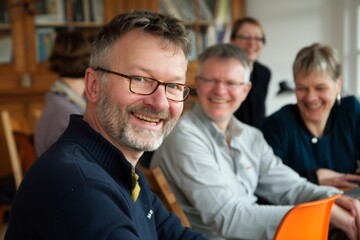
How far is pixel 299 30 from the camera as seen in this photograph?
15.2ft

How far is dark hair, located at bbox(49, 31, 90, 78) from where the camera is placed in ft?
8.80

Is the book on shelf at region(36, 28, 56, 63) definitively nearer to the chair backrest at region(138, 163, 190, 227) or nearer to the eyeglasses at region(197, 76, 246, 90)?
the eyeglasses at region(197, 76, 246, 90)

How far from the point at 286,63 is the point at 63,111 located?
2947 millimetres

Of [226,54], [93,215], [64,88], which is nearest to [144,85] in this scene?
[93,215]

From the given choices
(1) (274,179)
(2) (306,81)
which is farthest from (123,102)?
(2) (306,81)

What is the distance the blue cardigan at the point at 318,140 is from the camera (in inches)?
83.6

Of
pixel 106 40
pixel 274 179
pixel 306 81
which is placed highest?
pixel 106 40

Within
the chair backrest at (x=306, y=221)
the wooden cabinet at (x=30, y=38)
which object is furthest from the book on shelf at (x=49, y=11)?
the chair backrest at (x=306, y=221)

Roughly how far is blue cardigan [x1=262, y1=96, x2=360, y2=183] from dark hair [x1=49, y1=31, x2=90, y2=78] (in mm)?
1149

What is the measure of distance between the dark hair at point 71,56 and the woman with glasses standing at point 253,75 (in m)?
1.12

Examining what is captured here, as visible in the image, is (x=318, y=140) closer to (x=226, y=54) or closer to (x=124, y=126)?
(x=226, y=54)

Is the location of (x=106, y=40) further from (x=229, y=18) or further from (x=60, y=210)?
(x=229, y=18)

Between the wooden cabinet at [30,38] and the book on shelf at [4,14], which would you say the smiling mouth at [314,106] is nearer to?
the wooden cabinet at [30,38]

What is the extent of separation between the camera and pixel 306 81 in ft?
6.81
